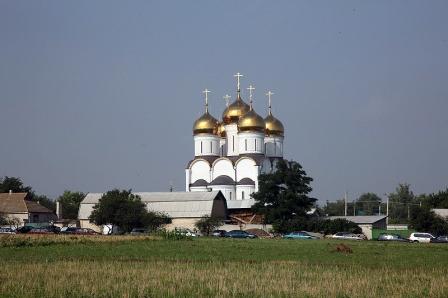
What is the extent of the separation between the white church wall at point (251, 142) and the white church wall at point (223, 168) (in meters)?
2.41

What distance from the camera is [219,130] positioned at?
342ft

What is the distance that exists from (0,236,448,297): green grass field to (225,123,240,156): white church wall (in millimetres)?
61487

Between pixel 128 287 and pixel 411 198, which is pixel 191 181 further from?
pixel 128 287

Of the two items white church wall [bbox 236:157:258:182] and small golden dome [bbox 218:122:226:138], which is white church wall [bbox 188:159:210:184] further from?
small golden dome [bbox 218:122:226:138]

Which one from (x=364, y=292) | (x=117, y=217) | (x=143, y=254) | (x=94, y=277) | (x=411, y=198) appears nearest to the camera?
(x=364, y=292)

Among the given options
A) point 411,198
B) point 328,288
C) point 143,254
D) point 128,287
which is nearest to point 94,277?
point 128,287

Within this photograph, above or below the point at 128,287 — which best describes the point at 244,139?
above

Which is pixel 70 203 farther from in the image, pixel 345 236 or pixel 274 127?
pixel 345 236

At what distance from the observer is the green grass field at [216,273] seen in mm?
21922

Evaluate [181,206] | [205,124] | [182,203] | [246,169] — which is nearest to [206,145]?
[205,124]

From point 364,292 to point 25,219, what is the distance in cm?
7564

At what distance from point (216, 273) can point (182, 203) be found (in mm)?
66125

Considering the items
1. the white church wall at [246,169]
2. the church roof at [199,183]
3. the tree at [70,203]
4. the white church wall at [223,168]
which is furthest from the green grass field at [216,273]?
the tree at [70,203]

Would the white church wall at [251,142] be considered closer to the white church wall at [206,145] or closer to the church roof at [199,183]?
the white church wall at [206,145]
